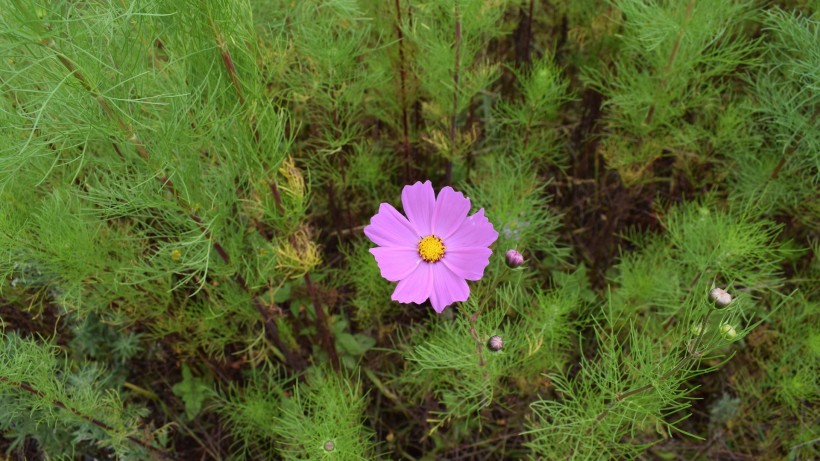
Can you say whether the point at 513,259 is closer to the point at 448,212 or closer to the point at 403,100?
the point at 448,212

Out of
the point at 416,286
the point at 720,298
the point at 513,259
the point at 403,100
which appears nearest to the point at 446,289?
the point at 416,286

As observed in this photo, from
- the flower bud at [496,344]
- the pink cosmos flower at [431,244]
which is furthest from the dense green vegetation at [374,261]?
the pink cosmos flower at [431,244]

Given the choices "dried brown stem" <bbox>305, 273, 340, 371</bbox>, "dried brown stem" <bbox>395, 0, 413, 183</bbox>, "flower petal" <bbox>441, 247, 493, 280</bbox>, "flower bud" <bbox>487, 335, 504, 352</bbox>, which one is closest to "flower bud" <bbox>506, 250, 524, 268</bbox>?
"flower petal" <bbox>441, 247, 493, 280</bbox>

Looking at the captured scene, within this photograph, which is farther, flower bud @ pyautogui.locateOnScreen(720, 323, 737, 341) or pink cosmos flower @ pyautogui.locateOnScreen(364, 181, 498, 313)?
pink cosmos flower @ pyautogui.locateOnScreen(364, 181, 498, 313)

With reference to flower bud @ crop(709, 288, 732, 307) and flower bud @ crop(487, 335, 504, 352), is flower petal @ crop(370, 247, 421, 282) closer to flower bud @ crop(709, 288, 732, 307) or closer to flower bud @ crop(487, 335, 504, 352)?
flower bud @ crop(487, 335, 504, 352)

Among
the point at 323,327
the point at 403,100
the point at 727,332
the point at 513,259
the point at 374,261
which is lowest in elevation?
the point at 727,332

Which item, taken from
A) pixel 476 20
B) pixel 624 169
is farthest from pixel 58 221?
pixel 624 169

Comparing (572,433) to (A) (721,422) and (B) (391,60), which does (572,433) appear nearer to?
(A) (721,422)

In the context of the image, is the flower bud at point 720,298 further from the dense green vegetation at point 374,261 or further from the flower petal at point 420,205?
the flower petal at point 420,205
